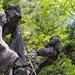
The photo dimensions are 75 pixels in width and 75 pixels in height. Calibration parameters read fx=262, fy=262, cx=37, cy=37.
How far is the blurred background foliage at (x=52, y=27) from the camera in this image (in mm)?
10875

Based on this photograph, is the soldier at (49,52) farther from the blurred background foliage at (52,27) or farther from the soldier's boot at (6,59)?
the blurred background foliage at (52,27)

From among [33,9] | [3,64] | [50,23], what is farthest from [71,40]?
[3,64]

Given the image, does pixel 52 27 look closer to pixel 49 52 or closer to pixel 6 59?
pixel 49 52

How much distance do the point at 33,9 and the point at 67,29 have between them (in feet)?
6.48

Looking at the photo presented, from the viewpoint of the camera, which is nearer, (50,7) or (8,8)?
(8,8)

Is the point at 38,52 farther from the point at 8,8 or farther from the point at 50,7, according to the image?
→ the point at 50,7

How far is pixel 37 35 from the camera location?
11.0m

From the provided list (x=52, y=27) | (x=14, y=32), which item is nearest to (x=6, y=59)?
(x=14, y=32)

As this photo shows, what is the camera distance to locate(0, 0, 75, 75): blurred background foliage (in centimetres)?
1088

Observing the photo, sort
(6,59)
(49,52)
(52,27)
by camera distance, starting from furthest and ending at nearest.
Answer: (52,27) < (49,52) < (6,59)

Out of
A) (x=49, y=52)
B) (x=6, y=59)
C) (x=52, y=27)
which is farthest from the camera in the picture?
(x=52, y=27)

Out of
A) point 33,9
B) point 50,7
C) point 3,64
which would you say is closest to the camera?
point 3,64

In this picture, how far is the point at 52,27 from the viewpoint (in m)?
11.5

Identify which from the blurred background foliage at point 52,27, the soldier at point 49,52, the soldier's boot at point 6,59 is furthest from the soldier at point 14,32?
the blurred background foliage at point 52,27
